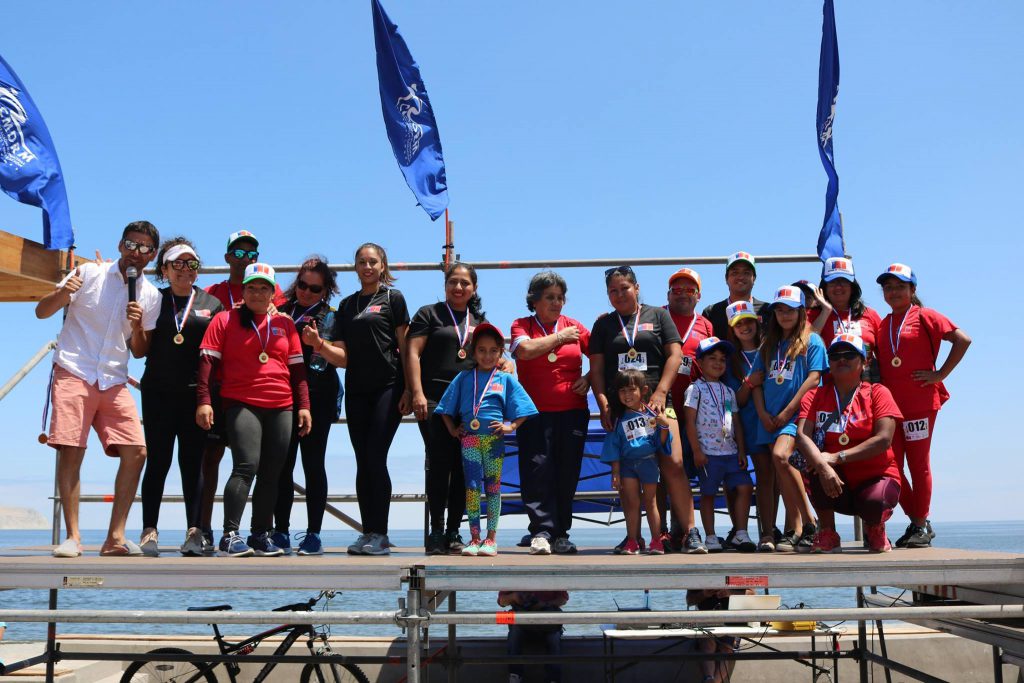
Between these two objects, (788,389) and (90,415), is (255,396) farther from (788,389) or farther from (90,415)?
(788,389)

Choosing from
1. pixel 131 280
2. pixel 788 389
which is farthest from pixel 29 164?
pixel 788 389

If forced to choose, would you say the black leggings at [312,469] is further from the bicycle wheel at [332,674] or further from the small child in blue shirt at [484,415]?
the bicycle wheel at [332,674]

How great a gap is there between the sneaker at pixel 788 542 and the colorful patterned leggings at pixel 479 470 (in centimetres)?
146

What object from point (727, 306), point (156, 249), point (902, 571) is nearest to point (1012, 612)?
point (902, 571)

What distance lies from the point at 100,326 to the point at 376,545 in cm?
186

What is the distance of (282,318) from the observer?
4.69 meters

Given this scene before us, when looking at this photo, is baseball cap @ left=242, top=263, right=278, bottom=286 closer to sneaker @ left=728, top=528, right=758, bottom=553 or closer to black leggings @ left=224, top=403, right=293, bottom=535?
black leggings @ left=224, top=403, right=293, bottom=535

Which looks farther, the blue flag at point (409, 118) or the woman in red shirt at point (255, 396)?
the blue flag at point (409, 118)

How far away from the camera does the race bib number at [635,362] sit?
4691 millimetres

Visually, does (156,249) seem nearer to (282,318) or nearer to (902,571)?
(282,318)

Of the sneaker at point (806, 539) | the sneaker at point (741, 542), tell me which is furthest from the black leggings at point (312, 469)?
the sneaker at point (806, 539)

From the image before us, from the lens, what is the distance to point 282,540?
4812 millimetres

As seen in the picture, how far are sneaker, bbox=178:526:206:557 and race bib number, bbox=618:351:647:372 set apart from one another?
7.97 feet

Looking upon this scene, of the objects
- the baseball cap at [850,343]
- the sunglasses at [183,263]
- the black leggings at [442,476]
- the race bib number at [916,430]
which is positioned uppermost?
the sunglasses at [183,263]
